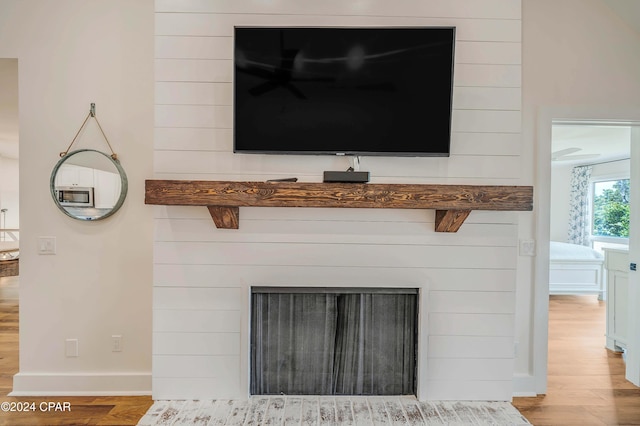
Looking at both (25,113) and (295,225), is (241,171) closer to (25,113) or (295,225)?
(295,225)

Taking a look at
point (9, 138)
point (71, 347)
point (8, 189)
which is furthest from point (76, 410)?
point (8, 189)

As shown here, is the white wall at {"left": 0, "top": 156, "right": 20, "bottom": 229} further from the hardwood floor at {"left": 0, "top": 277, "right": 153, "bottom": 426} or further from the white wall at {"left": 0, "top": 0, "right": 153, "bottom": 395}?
the white wall at {"left": 0, "top": 0, "right": 153, "bottom": 395}

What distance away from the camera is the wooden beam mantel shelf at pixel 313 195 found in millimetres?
1965

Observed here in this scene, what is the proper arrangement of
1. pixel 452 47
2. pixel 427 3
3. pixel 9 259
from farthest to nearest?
pixel 9 259 → pixel 427 3 → pixel 452 47

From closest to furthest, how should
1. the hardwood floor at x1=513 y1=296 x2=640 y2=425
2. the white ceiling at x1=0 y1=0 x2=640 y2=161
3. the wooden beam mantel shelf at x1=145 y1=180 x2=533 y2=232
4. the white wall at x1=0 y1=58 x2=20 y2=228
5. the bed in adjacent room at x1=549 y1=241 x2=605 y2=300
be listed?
the wooden beam mantel shelf at x1=145 y1=180 x2=533 y2=232 < the hardwood floor at x1=513 y1=296 x2=640 y2=425 < the white ceiling at x1=0 y1=0 x2=640 y2=161 < the white wall at x1=0 y1=58 x2=20 y2=228 < the bed in adjacent room at x1=549 y1=241 x2=605 y2=300

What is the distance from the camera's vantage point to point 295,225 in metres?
2.23

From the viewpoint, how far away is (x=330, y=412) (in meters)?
2.10

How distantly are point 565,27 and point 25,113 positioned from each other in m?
3.68

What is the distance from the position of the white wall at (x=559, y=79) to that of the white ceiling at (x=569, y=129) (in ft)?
0.22

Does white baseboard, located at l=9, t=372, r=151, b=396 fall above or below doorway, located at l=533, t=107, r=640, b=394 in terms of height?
below

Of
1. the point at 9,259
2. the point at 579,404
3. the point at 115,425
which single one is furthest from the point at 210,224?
the point at 9,259

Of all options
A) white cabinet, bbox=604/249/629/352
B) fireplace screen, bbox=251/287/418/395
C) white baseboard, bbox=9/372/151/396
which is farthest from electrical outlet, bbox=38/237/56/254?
white cabinet, bbox=604/249/629/352

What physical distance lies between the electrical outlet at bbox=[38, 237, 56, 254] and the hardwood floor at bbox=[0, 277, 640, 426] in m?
0.97

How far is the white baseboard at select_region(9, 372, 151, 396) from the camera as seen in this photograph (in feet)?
8.29
